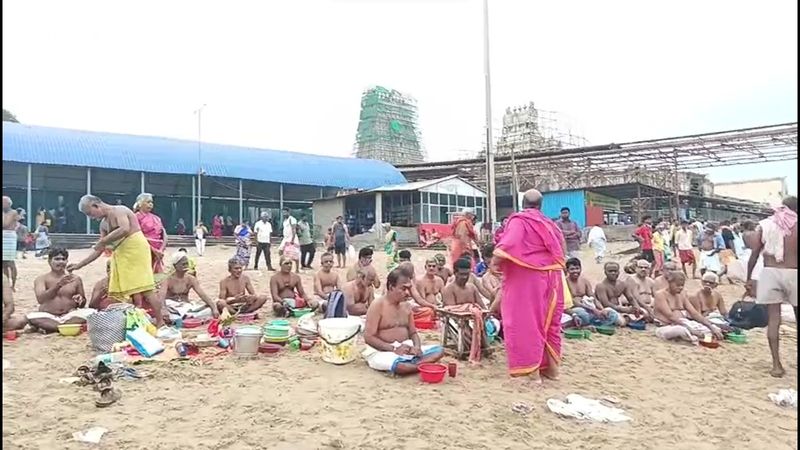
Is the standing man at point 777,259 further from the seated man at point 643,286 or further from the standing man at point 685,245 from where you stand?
the standing man at point 685,245

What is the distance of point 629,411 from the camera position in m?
4.42

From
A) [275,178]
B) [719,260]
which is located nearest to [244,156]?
[275,178]

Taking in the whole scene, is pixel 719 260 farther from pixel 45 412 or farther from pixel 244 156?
pixel 244 156

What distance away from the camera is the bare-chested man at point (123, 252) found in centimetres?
616

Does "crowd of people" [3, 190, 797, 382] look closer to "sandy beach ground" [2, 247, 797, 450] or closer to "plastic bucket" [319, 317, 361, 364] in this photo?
"plastic bucket" [319, 317, 361, 364]

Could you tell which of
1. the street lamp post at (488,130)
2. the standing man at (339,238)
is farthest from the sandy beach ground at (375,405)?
the standing man at (339,238)

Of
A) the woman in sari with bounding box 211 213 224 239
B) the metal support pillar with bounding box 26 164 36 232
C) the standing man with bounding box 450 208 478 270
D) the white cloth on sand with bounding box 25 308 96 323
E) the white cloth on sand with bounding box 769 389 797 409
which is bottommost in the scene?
the white cloth on sand with bounding box 769 389 797 409

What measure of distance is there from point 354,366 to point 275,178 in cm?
2252

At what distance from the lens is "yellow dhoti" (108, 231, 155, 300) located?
6.31m

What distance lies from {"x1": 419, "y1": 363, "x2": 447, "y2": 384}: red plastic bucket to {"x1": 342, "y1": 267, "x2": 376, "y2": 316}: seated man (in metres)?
2.42

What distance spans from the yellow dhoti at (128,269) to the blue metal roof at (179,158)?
1649cm

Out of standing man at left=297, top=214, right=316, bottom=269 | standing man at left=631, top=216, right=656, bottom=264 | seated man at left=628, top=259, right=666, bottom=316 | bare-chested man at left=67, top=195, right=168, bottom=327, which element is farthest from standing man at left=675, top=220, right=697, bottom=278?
bare-chested man at left=67, top=195, right=168, bottom=327

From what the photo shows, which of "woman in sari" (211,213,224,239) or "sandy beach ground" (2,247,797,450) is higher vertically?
"woman in sari" (211,213,224,239)

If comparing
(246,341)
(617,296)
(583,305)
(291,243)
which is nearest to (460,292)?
(583,305)
